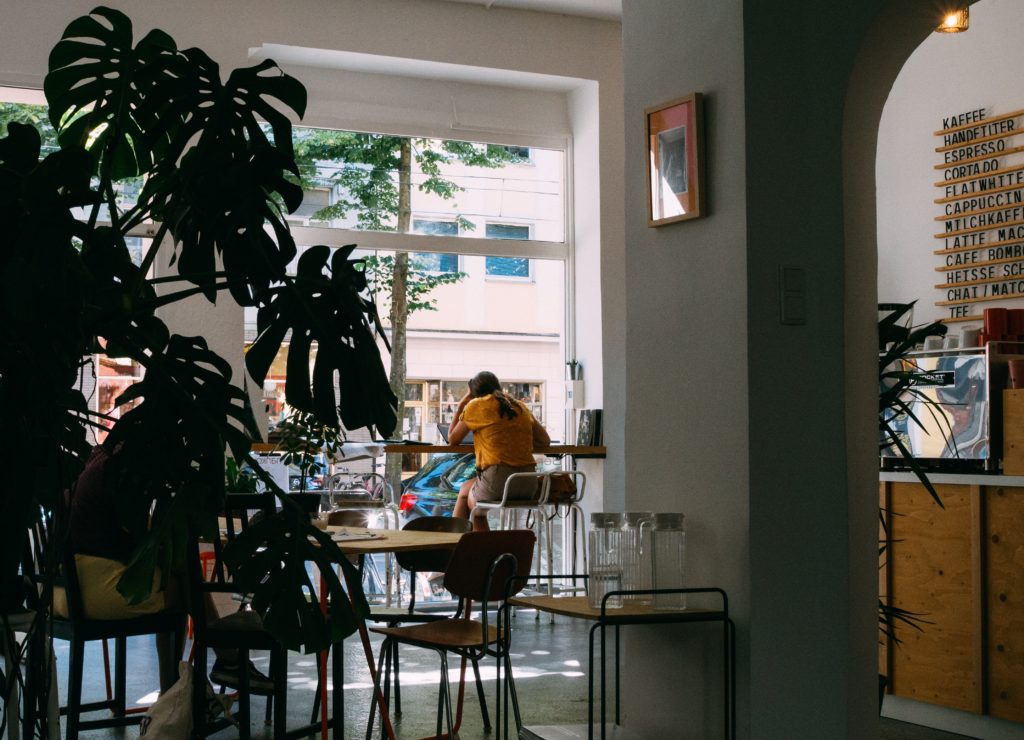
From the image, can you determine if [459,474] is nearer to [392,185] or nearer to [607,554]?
[392,185]

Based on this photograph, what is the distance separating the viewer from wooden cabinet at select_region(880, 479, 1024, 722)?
4230 mm

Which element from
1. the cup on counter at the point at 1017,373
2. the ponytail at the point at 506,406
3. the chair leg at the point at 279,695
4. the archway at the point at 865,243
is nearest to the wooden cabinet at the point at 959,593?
the cup on counter at the point at 1017,373

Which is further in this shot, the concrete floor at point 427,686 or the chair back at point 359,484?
the chair back at point 359,484

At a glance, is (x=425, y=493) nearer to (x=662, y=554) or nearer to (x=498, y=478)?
(x=498, y=478)

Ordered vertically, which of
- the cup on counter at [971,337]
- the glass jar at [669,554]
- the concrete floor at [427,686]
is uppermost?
the cup on counter at [971,337]

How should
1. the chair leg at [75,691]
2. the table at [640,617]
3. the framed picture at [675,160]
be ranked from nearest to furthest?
1. the table at [640,617]
2. the framed picture at [675,160]
3. the chair leg at [75,691]

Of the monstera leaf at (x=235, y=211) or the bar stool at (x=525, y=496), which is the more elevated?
the monstera leaf at (x=235, y=211)

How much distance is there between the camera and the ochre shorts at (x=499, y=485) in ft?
23.2

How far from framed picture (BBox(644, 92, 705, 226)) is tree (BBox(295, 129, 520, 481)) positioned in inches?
188

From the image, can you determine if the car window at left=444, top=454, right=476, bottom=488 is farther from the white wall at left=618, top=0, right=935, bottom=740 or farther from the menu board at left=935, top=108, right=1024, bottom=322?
the white wall at left=618, top=0, right=935, bottom=740

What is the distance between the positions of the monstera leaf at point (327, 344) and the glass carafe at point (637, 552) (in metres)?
0.98

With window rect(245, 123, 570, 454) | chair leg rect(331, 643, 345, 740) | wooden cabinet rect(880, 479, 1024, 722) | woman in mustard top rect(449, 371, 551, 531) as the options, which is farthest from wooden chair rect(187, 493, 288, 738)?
window rect(245, 123, 570, 454)

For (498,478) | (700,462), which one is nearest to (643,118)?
(700,462)

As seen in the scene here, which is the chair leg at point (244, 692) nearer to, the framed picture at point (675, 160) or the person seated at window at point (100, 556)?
the person seated at window at point (100, 556)
